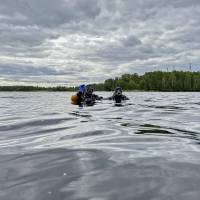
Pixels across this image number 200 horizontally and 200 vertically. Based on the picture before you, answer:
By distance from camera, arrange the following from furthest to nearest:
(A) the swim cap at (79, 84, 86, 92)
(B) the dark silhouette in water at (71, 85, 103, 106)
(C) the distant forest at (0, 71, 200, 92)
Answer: (C) the distant forest at (0, 71, 200, 92) → (B) the dark silhouette in water at (71, 85, 103, 106) → (A) the swim cap at (79, 84, 86, 92)

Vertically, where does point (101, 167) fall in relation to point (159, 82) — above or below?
below

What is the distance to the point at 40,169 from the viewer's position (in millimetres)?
5531

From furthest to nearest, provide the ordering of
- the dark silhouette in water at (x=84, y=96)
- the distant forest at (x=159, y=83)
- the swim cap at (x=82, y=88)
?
the distant forest at (x=159, y=83) < the dark silhouette in water at (x=84, y=96) < the swim cap at (x=82, y=88)

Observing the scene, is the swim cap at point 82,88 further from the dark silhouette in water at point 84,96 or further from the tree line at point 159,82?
the tree line at point 159,82

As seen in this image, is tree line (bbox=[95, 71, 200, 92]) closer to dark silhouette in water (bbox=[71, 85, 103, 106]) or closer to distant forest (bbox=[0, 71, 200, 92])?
distant forest (bbox=[0, 71, 200, 92])

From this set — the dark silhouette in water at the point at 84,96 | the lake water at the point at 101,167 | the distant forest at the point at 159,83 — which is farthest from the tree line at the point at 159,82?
the lake water at the point at 101,167

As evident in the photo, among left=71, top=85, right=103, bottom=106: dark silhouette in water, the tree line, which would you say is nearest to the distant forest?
the tree line

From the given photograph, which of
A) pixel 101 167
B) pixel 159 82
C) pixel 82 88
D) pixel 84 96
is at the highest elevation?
pixel 159 82

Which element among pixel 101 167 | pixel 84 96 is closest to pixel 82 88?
pixel 84 96

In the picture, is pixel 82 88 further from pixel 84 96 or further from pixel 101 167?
pixel 101 167

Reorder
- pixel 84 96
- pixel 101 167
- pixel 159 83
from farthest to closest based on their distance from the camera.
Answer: pixel 159 83, pixel 84 96, pixel 101 167

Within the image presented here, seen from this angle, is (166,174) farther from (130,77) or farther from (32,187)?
(130,77)

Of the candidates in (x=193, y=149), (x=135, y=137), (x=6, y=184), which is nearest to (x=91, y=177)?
(x=6, y=184)

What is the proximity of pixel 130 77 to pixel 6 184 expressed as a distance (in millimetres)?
195200
